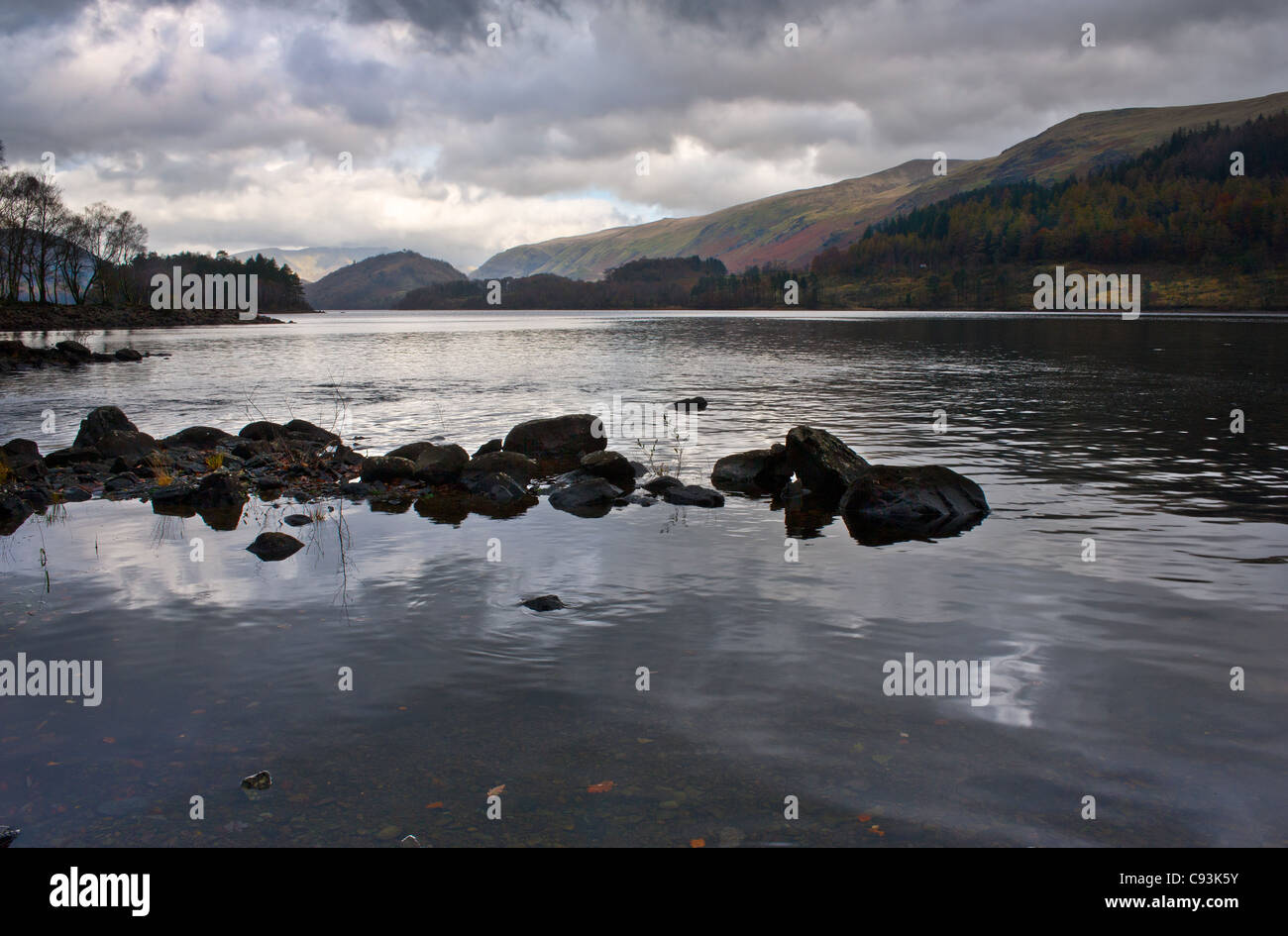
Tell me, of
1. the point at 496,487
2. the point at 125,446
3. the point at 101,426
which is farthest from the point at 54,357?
the point at 496,487

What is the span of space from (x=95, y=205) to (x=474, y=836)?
187234 millimetres

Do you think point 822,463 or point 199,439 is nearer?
point 822,463

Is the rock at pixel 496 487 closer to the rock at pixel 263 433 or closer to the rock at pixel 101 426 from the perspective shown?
the rock at pixel 263 433

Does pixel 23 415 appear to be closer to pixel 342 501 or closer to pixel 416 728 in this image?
pixel 342 501

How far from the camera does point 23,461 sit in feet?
78.4

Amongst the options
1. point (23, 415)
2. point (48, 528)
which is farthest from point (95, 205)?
point (48, 528)

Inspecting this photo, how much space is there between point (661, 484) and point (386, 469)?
7446mm

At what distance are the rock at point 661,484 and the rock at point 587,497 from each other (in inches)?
36.8

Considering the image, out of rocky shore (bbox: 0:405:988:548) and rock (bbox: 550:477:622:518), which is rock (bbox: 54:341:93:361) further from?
rock (bbox: 550:477:622:518)

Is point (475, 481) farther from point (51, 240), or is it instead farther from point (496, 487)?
point (51, 240)

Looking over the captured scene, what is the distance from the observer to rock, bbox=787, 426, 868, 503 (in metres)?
21.2

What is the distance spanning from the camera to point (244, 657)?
10.8m

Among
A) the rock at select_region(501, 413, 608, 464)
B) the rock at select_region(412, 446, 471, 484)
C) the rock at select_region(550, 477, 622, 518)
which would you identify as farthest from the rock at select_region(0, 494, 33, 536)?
the rock at select_region(501, 413, 608, 464)

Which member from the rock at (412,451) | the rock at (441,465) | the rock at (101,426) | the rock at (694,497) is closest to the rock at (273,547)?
the rock at (441,465)
